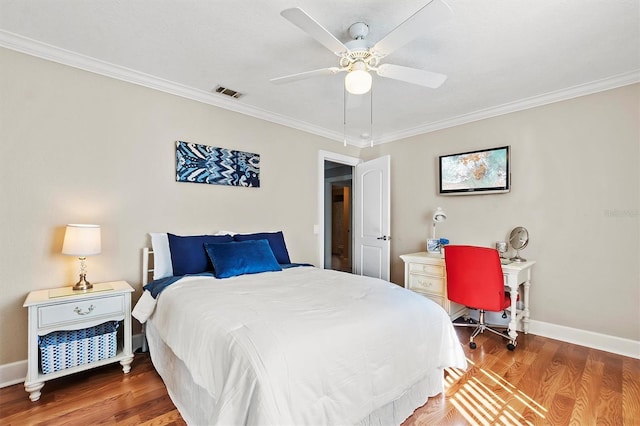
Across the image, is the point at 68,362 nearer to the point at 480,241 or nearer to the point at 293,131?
the point at 293,131

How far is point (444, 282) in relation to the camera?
326 centimetres

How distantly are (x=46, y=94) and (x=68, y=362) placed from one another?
79.1 inches

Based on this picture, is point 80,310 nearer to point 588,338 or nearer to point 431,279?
point 431,279

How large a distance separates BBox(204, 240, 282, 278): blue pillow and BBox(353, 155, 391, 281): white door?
183 cm

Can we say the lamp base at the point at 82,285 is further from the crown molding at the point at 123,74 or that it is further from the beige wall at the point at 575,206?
the beige wall at the point at 575,206

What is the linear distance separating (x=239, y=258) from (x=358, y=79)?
5.63 feet

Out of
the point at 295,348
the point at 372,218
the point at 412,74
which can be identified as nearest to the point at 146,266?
the point at 295,348

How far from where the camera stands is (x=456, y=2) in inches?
69.3

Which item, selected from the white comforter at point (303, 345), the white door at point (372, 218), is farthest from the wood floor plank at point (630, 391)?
the white door at point (372, 218)

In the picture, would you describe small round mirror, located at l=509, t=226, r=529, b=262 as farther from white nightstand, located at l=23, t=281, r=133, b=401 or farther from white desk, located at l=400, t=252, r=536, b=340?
white nightstand, located at l=23, t=281, r=133, b=401

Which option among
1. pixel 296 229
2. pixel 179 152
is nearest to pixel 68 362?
pixel 179 152

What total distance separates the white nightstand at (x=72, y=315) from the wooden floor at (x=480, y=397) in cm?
14

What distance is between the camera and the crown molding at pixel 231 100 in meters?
2.25

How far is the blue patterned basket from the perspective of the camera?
2.03 metres
